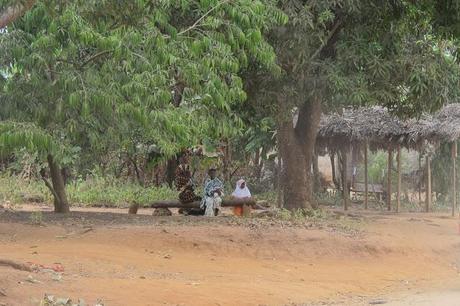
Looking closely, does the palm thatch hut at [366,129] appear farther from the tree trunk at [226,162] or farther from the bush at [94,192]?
the bush at [94,192]

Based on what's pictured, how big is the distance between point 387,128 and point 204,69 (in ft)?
41.2

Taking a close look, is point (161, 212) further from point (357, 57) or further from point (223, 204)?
point (357, 57)

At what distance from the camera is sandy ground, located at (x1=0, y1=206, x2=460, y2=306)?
7.37 m

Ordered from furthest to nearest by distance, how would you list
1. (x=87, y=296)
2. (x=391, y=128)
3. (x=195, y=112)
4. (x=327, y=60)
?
(x=391, y=128), (x=327, y=60), (x=195, y=112), (x=87, y=296)

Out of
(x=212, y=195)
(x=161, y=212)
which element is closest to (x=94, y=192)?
(x=161, y=212)

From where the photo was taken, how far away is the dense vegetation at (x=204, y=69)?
7941 mm

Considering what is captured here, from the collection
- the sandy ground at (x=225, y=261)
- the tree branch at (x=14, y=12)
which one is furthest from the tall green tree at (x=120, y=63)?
the sandy ground at (x=225, y=261)

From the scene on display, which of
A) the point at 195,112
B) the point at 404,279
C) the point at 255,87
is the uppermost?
the point at 255,87

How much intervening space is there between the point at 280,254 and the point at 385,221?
543 cm

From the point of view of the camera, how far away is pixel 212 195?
15.0 meters

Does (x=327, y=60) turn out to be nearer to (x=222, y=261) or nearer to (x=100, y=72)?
(x=222, y=261)

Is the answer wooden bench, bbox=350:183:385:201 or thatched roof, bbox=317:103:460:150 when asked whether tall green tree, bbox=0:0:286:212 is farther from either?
wooden bench, bbox=350:183:385:201

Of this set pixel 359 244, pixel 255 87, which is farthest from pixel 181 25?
pixel 359 244

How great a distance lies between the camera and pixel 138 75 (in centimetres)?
795
